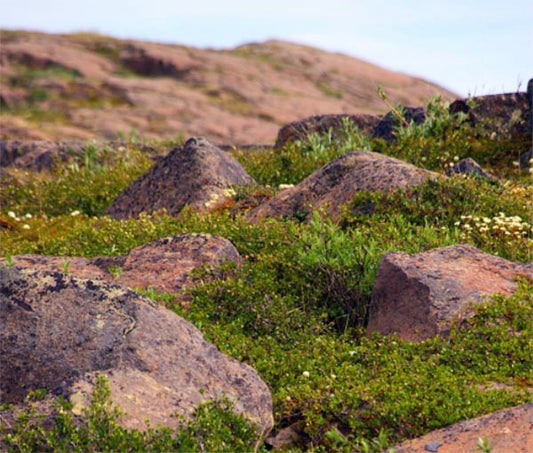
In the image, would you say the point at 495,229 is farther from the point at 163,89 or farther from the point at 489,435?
the point at 163,89

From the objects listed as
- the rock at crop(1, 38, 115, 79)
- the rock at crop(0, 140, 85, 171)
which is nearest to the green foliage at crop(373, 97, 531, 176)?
the rock at crop(0, 140, 85, 171)

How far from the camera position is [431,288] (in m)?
8.59

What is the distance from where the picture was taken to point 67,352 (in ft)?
21.7

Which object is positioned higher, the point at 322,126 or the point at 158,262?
the point at 322,126

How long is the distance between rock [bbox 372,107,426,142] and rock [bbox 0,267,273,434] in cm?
1311

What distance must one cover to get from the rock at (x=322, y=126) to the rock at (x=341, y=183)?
7.31 meters

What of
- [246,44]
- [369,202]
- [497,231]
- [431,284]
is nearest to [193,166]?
[369,202]

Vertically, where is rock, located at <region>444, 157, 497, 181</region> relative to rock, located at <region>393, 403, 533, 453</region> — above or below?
above

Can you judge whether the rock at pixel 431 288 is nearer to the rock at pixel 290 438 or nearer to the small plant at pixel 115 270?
the rock at pixel 290 438

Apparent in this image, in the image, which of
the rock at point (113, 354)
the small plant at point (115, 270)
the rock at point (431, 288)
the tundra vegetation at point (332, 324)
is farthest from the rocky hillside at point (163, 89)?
the rock at point (113, 354)

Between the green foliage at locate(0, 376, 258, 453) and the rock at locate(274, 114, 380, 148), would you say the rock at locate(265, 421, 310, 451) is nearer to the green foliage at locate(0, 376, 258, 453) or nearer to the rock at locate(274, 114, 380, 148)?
the green foliage at locate(0, 376, 258, 453)

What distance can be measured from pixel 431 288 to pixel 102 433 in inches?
156

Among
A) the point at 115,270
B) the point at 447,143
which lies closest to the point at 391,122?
the point at 447,143

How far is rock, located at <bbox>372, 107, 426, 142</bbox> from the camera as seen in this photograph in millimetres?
19406
